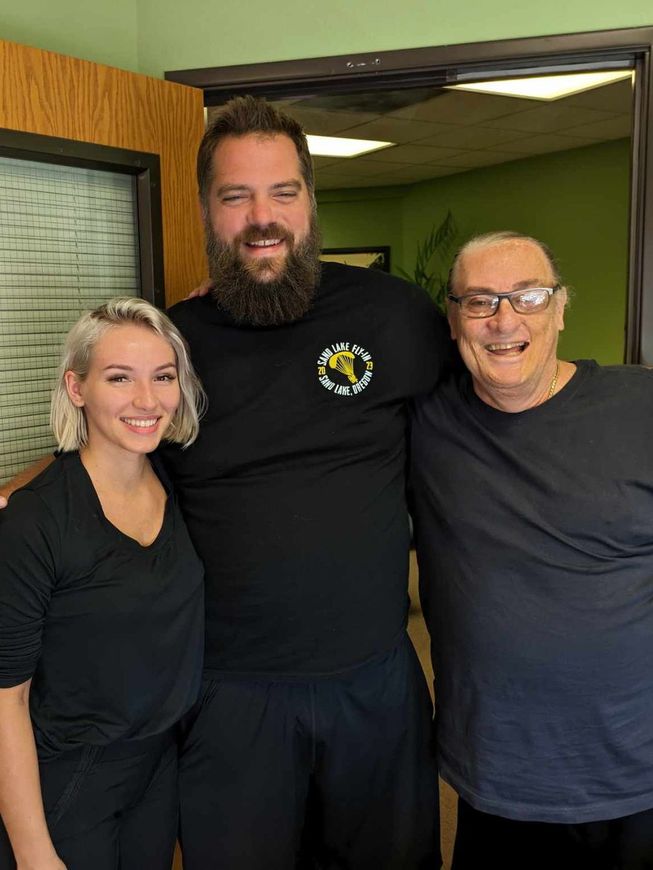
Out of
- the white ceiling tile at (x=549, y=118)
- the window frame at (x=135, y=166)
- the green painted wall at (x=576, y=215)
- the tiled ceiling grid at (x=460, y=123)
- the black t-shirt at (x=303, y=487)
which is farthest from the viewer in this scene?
the green painted wall at (x=576, y=215)

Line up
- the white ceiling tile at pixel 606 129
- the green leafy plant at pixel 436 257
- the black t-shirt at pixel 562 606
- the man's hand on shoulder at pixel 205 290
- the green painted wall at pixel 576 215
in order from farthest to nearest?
the green leafy plant at pixel 436 257 < the green painted wall at pixel 576 215 < the white ceiling tile at pixel 606 129 < the man's hand on shoulder at pixel 205 290 < the black t-shirt at pixel 562 606

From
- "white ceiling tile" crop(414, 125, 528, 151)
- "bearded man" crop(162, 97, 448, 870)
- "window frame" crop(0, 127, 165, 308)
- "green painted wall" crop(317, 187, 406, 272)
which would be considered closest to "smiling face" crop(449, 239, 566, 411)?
"bearded man" crop(162, 97, 448, 870)

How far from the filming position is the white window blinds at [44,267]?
191 cm

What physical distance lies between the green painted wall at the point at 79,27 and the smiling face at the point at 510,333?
1.47m

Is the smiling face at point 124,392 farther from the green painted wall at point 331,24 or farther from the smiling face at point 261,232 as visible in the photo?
the green painted wall at point 331,24

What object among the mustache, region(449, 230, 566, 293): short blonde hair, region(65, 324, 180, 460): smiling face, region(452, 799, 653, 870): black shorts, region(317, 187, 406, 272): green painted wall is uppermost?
region(317, 187, 406, 272): green painted wall

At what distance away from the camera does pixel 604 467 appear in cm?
132

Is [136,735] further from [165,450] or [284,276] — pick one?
[284,276]

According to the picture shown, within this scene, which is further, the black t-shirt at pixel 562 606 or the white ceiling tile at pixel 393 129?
the white ceiling tile at pixel 393 129

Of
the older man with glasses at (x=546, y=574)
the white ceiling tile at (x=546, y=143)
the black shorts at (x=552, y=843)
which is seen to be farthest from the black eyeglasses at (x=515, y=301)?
the white ceiling tile at (x=546, y=143)

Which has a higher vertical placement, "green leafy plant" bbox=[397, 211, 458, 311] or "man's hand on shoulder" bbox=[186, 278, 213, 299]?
"green leafy plant" bbox=[397, 211, 458, 311]

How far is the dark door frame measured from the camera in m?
A: 1.97

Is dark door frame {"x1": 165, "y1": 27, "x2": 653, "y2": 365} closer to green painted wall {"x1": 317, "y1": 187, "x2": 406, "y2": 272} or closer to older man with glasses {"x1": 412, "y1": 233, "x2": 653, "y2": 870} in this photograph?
older man with glasses {"x1": 412, "y1": 233, "x2": 653, "y2": 870}

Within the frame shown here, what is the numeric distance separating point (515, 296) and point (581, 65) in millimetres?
1071
